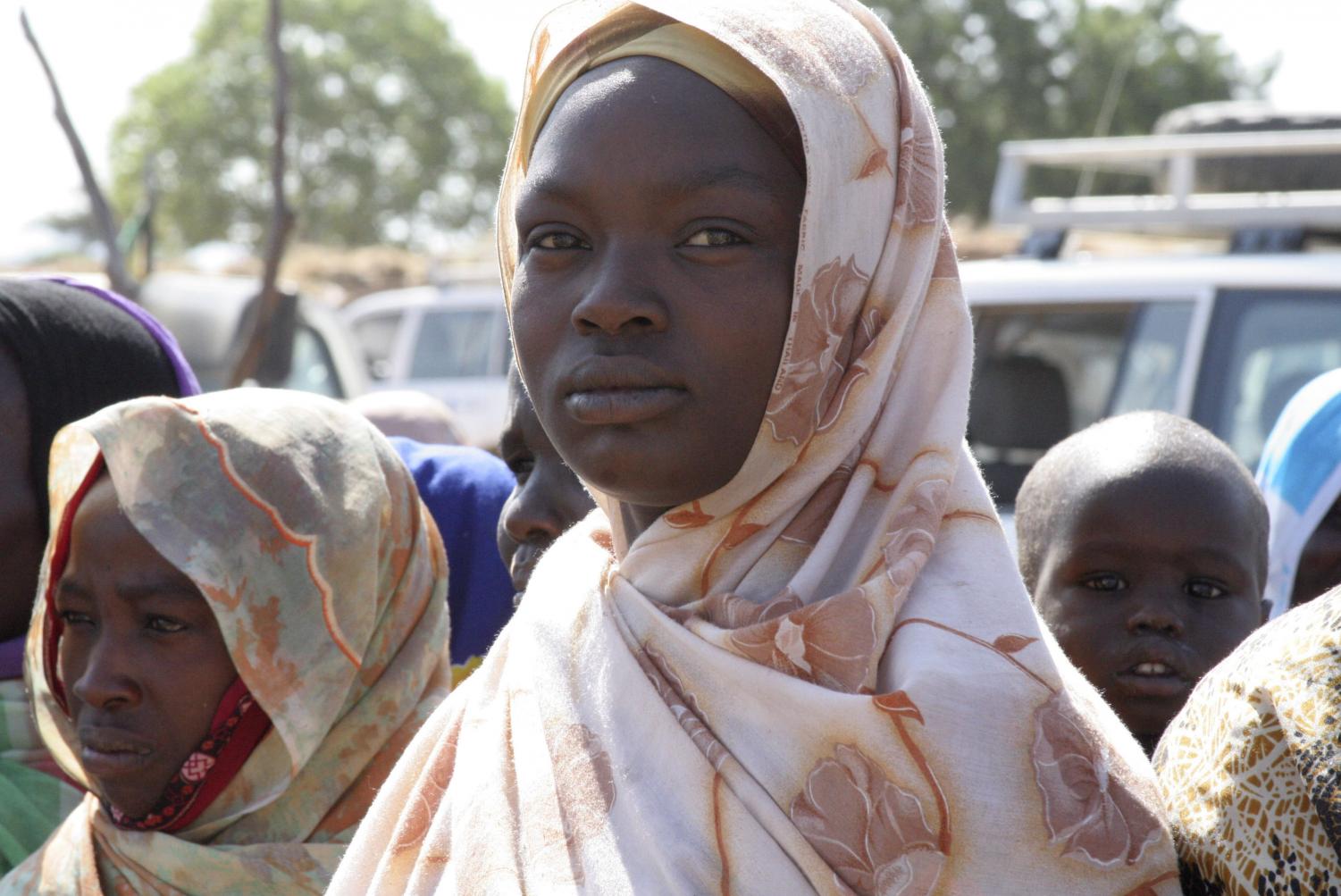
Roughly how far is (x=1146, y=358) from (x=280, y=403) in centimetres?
419

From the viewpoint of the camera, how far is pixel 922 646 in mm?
1539

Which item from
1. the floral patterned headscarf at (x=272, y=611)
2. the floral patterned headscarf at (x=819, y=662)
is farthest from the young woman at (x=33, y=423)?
the floral patterned headscarf at (x=819, y=662)

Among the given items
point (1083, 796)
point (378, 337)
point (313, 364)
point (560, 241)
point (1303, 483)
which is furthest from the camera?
point (378, 337)

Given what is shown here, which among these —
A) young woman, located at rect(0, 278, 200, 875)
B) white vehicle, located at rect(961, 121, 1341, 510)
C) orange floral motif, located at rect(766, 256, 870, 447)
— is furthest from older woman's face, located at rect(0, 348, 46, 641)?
white vehicle, located at rect(961, 121, 1341, 510)

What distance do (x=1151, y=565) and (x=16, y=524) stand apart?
6.71ft

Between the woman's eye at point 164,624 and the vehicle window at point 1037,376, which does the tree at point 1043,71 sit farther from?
the woman's eye at point 164,624

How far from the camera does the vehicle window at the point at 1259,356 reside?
551cm

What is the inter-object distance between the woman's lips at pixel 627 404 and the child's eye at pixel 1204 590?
4.51ft

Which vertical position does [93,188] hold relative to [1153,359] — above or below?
above

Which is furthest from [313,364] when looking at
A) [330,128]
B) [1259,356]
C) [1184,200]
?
[330,128]

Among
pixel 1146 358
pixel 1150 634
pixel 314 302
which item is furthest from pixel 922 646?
pixel 314 302

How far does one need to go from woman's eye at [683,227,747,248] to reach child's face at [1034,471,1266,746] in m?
1.27

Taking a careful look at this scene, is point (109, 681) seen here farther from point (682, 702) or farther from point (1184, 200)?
point (1184, 200)

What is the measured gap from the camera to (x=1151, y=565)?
8.87 feet
